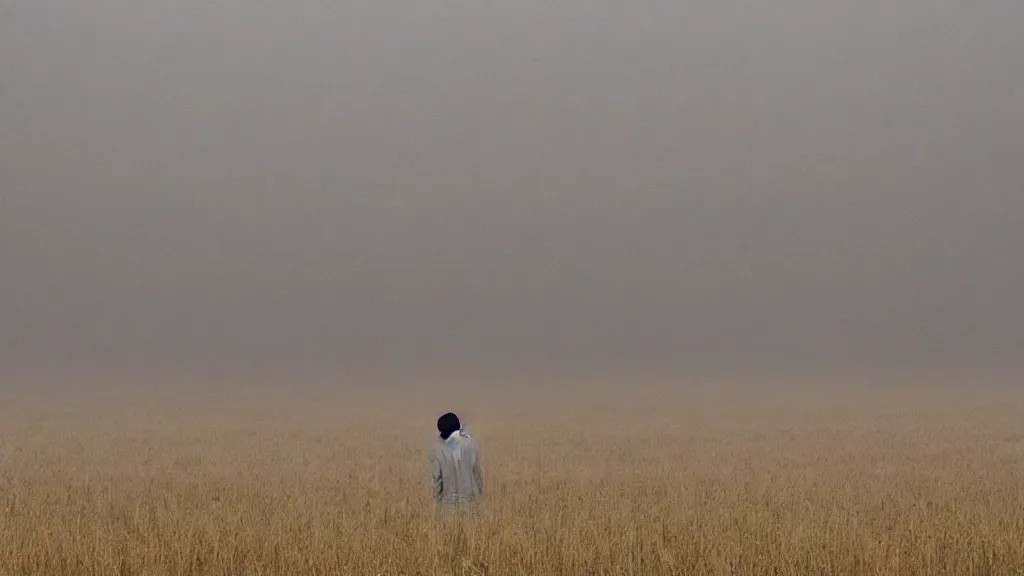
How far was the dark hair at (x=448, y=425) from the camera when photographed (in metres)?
8.49

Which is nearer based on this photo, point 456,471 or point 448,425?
point 448,425

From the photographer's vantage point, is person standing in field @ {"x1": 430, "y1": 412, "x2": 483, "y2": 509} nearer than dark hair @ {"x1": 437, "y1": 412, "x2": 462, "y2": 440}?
No

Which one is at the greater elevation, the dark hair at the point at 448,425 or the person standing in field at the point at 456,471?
the dark hair at the point at 448,425

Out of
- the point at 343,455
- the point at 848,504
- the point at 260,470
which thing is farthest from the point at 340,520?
the point at 343,455

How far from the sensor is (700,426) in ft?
99.3

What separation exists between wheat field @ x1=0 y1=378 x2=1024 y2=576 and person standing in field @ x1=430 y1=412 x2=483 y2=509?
0.32 m

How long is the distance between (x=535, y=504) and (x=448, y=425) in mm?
2751

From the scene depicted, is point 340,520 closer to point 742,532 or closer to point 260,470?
point 742,532

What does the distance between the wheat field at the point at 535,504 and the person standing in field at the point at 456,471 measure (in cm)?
32

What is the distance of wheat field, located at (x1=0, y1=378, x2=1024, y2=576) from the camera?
6.05 meters

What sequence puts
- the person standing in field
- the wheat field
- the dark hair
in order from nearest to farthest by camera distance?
the wheat field → the dark hair → the person standing in field

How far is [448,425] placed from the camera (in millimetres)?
8531

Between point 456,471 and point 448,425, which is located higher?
point 448,425

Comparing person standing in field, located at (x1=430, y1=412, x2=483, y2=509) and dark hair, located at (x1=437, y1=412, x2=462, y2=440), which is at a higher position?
dark hair, located at (x1=437, y1=412, x2=462, y2=440)
